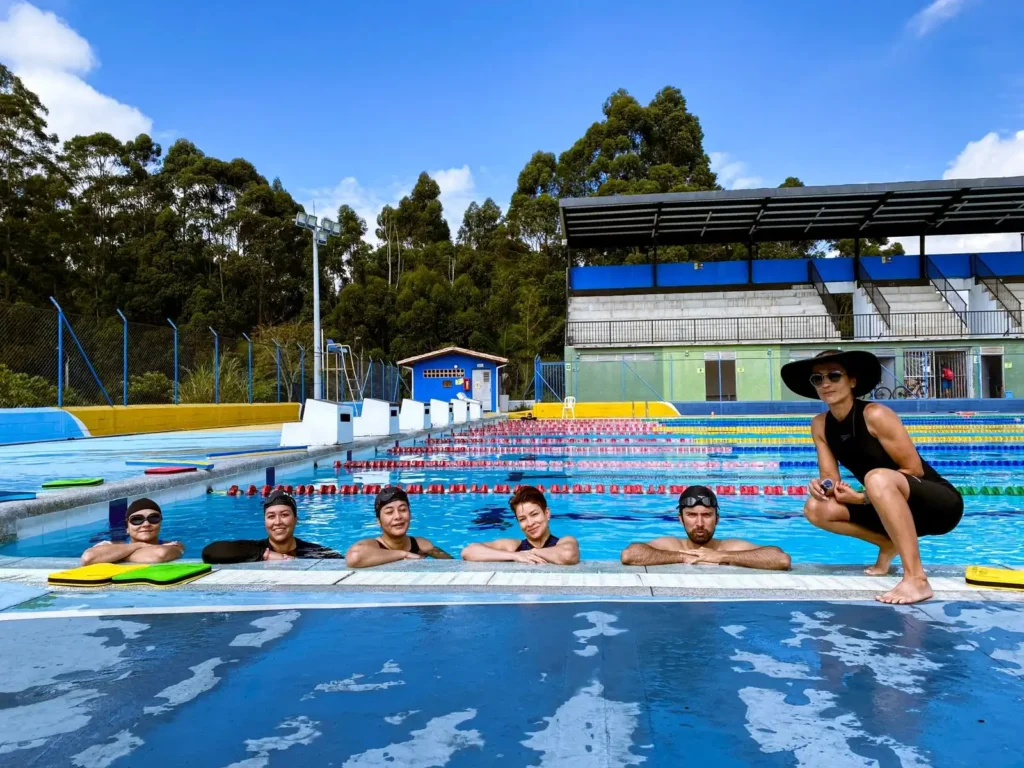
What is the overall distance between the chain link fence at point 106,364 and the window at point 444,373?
10.2 meters

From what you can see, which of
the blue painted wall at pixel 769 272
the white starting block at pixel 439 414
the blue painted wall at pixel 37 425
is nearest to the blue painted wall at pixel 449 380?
the blue painted wall at pixel 769 272

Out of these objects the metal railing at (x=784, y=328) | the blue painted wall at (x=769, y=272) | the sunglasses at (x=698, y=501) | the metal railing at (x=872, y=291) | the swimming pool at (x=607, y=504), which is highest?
the blue painted wall at (x=769, y=272)

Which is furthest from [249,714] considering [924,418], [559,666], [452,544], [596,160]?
[596,160]

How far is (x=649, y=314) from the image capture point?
29516 mm

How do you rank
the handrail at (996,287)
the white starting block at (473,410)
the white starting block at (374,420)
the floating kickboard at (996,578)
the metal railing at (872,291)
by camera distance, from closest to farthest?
the floating kickboard at (996,578)
the white starting block at (374,420)
the white starting block at (473,410)
the handrail at (996,287)
the metal railing at (872,291)

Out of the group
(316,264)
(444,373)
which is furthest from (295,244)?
(316,264)

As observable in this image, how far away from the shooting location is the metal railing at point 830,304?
27.5m

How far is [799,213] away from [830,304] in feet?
11.6

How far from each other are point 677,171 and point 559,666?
44094mm

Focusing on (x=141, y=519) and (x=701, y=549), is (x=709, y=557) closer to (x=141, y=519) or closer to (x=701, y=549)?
(x=701, y=549)

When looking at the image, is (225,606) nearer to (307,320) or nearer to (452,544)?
(452,544)

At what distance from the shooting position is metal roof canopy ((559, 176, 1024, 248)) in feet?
85.7

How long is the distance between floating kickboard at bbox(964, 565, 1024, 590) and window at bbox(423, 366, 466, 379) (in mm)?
27891

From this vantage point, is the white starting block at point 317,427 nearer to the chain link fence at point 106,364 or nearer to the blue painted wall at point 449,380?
the chain link fence at point 106,364
